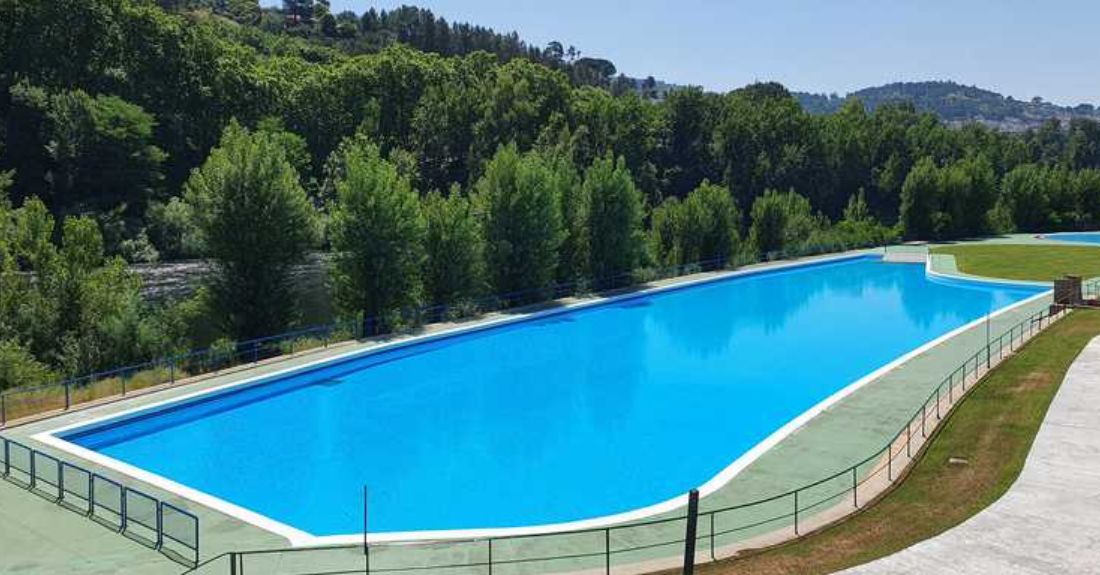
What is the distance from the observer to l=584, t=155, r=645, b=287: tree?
43.3 meters

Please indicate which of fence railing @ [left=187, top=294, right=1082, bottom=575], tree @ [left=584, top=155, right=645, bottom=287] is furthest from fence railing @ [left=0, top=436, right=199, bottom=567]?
tree @ [left=584, top=155, right=645, bottom=287]

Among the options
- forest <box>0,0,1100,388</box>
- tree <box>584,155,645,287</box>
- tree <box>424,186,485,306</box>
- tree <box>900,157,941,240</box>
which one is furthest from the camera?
tree <box>900,157,941,240</box>

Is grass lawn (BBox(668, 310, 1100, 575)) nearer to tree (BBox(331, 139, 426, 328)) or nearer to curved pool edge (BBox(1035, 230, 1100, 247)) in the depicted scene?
tree (BBox(331, 139, 426, 328))

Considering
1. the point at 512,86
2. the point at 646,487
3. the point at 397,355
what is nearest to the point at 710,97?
the point at 512,86

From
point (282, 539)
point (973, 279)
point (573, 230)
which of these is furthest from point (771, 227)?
point (282, 539)

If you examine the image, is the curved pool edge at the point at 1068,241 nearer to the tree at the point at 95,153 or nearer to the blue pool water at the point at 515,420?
the blue pool water at the point at 515,420

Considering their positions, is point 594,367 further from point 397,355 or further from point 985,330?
point 985,330

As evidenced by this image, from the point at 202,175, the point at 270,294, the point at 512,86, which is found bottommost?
the point at 270,294

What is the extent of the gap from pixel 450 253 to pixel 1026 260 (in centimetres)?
3978

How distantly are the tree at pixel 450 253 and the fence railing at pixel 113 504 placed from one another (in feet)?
63.9

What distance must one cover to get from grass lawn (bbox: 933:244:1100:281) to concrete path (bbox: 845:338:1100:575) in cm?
3364

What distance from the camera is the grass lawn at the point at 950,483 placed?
495 inches

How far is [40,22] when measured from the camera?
67500 mm

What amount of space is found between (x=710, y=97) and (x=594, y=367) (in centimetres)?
7660
